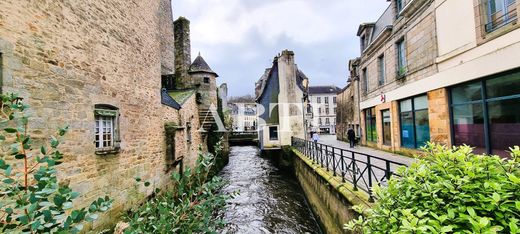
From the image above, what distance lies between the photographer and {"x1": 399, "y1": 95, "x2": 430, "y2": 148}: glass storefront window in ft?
31.0

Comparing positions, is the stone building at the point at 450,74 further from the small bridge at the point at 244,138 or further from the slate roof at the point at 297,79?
the small bridge at the point at 244,138

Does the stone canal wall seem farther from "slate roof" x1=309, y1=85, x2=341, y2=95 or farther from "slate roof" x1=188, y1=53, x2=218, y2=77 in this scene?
"slate roof" x1=309, y1=85, x2=341, y2=95

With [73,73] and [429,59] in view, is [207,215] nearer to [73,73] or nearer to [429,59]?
[73,73]

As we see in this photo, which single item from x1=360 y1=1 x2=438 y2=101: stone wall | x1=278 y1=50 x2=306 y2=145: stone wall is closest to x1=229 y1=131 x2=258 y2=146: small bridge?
x1=278 y1=50 x2=306 y2=145: stone wall

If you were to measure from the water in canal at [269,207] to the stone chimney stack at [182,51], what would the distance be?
8149 mm

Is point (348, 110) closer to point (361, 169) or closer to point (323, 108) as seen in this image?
point (361, 169)

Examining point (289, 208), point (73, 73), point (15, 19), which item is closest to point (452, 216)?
point (15, 19)

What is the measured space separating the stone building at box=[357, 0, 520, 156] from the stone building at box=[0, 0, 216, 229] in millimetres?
8489

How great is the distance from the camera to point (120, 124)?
283 inches

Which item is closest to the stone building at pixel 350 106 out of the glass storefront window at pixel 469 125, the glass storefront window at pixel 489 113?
the glass storefront window at pixel 469 125

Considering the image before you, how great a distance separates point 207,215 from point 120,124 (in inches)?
228

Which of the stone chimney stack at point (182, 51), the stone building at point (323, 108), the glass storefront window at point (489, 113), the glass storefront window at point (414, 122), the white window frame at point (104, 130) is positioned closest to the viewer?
the glass storefront window at point (489, 113)

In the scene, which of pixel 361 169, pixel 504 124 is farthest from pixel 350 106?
pixel 504 124

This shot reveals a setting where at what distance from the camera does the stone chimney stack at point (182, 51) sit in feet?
58.9
